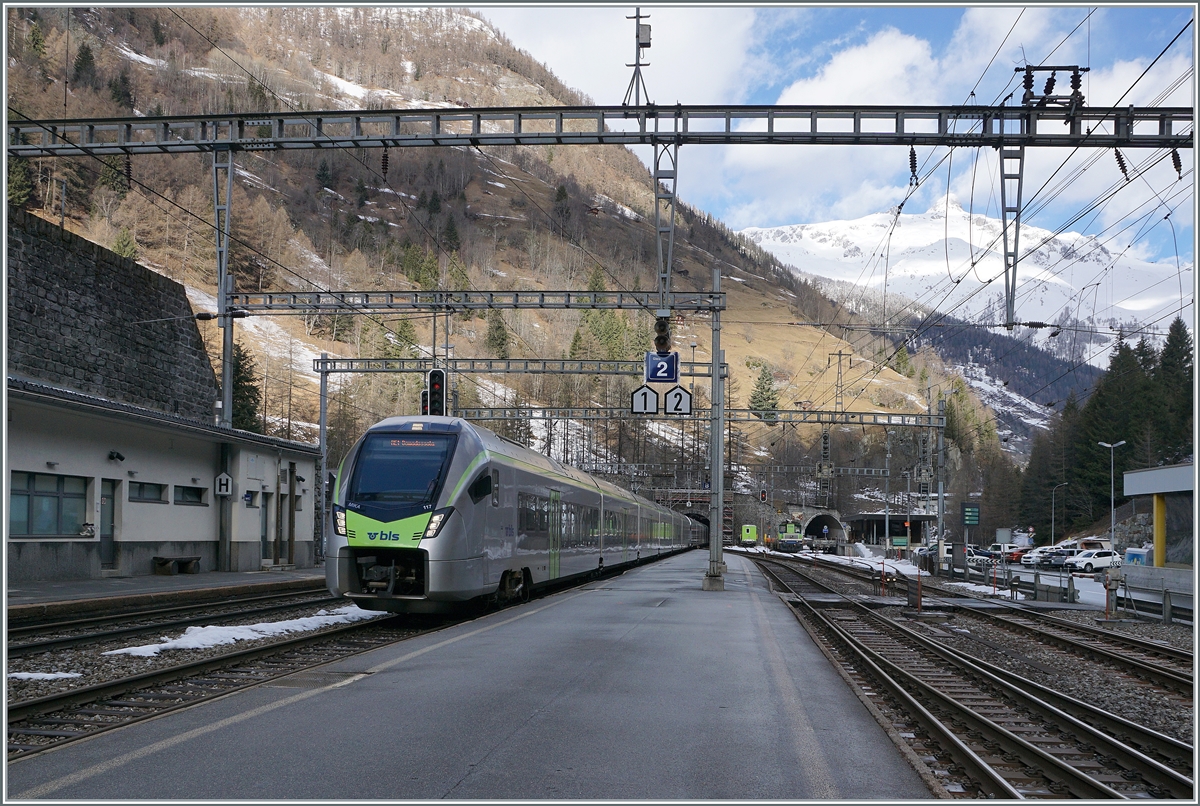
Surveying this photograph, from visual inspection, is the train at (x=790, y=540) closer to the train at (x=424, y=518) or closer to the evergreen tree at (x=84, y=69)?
the train at (x=424, y=518)

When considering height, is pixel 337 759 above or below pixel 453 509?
below

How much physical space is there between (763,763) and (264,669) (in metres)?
6.48

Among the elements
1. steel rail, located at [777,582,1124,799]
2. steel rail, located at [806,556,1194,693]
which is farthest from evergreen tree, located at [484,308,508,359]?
steel rail, located at [777,582,1124,799]

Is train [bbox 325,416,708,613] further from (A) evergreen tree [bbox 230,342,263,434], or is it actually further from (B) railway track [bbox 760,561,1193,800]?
(A) evergreen tree [bbox 230,342,263,434]

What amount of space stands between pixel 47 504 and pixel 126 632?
36.9 feet

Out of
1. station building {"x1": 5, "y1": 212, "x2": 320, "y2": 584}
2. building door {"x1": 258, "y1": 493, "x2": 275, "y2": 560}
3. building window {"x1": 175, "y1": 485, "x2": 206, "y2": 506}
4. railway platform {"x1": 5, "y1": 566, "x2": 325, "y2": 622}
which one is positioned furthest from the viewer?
building door {"x1": 258, "y1": 493, "x2": 275, "y2": 560}

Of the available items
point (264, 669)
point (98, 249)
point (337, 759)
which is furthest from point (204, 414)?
point (337, 759)

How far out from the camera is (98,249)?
105ft

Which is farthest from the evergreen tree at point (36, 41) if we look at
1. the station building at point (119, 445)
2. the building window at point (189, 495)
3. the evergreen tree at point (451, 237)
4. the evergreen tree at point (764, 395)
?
the building window at point (189, 495)

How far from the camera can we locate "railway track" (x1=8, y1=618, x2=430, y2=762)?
26.9 ft

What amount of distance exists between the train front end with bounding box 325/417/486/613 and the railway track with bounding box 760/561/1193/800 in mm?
5872

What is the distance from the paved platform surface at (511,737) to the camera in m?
6.64

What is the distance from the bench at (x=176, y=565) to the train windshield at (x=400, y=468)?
1531 centimetres

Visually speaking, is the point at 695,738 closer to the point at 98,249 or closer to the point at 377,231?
the point at 98,249
